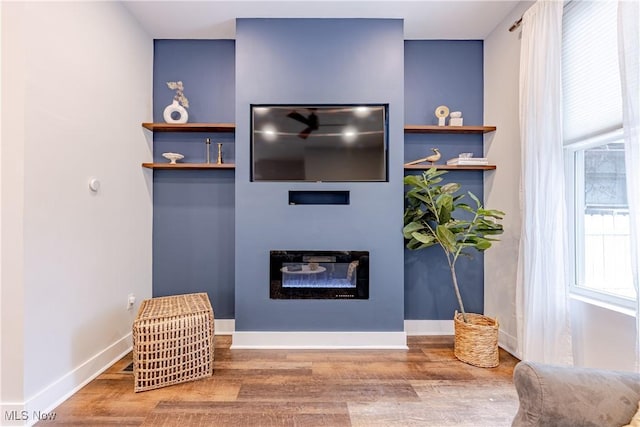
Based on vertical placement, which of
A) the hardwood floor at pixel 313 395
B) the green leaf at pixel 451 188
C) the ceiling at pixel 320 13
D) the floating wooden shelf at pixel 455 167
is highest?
the ceiling at pixel 320 13

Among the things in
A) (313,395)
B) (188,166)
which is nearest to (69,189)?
(188,166)

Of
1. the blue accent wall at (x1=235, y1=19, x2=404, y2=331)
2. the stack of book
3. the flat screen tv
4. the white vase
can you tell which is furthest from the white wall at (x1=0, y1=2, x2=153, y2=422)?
the stack of book

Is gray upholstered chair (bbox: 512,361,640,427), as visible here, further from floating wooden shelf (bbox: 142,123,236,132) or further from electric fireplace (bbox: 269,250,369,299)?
floating wooden shelf (bbox: 142,123,236,132)

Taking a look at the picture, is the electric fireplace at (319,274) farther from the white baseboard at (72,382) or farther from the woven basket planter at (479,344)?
the white baseboard at (72,382)

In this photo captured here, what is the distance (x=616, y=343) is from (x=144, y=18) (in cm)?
419

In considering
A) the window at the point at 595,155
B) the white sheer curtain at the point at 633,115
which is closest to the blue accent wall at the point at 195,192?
the window at the point at 595,155

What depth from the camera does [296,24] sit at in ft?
9.51

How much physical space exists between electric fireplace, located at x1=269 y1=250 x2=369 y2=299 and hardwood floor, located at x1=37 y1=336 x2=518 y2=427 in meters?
0.51

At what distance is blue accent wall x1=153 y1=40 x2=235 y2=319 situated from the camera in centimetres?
322

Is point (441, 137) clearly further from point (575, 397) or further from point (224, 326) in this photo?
point (224, 326)

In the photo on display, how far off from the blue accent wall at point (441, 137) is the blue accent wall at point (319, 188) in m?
0.43

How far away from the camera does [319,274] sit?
2906 millimetres

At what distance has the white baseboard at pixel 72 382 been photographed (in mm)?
1821

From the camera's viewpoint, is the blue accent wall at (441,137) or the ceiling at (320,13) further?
the blue accent wall at (441,137)
